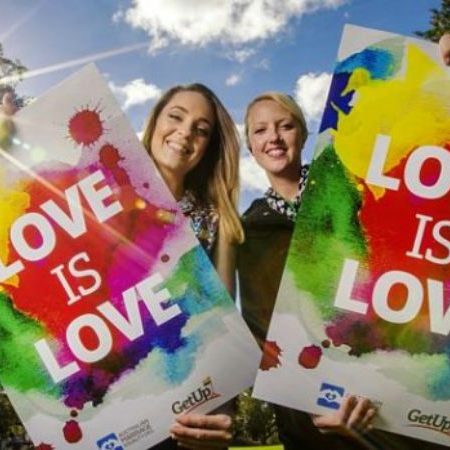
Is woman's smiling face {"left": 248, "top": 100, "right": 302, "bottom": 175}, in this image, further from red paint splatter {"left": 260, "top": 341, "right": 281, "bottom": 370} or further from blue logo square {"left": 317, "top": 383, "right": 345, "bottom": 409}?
blue logo square {"left": 317, "top": 383, "right": 345, "bottom": 409}

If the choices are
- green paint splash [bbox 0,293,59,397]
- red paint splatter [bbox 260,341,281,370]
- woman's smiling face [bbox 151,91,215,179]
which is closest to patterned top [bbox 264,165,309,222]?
woman's smiling face [bbox 151,91,215,179]

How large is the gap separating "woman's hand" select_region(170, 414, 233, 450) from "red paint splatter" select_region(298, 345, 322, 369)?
298mm

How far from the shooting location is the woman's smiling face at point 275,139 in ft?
7.54

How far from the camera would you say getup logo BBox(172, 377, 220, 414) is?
86.2 inches

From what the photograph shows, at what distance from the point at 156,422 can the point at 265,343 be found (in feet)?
1.33

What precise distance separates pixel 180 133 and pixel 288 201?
404 mm

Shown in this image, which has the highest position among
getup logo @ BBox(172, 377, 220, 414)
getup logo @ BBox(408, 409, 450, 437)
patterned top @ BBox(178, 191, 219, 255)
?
patterned top @ BBox(178, 191, 219, 255)

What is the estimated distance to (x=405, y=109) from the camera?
86.0 inches

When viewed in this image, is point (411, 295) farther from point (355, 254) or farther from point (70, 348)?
point (70, 348)

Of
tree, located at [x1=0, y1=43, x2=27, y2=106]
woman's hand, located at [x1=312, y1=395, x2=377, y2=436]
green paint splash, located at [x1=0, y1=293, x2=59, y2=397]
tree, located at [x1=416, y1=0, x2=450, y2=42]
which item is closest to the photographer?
woman's hand, located at [x1=312, y1=395, x2=377, y2=436]

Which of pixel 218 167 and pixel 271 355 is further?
pixel 218 167

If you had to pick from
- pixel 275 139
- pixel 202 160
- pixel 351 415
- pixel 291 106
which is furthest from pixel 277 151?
pixel 351 415

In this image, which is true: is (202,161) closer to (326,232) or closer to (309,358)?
(326,232)

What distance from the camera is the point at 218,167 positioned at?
7.82ft
